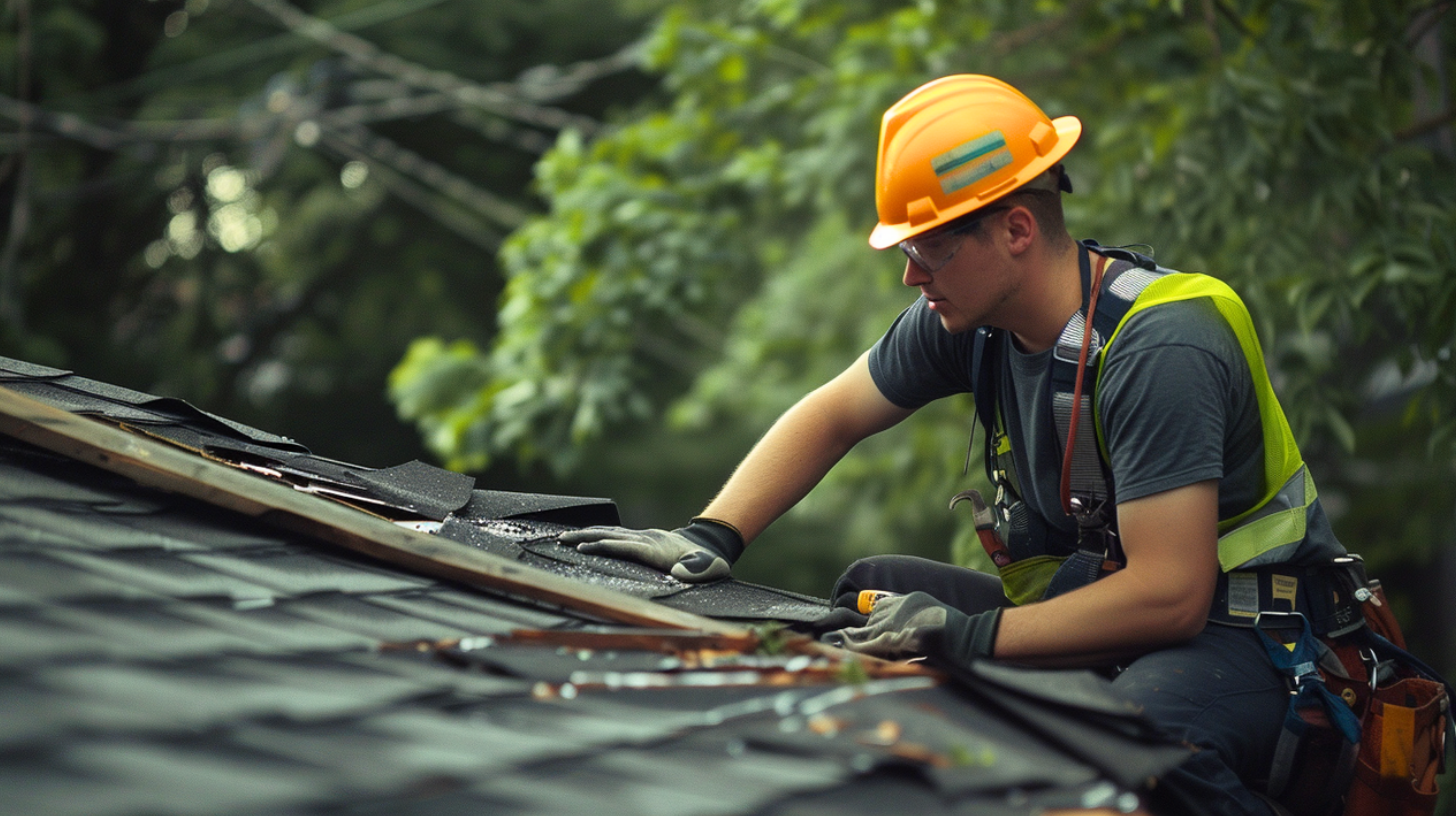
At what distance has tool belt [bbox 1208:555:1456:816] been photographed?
2.38 metres

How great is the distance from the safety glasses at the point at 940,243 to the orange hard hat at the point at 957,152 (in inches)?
1.2

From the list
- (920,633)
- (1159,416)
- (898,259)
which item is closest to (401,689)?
(920,633)

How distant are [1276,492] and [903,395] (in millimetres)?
920

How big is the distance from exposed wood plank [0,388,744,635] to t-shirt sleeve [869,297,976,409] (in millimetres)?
1117

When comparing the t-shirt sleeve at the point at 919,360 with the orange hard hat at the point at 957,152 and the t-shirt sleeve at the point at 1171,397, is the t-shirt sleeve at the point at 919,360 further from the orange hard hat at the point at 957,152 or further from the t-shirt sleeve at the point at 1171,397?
the t-shirt sleeve at the point at 1171,397

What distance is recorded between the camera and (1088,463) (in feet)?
8.09

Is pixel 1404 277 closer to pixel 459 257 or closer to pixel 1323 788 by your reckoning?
pixel 1323 788

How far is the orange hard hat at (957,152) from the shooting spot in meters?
2.56

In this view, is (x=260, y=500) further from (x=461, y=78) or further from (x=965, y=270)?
(x=461, y=78)

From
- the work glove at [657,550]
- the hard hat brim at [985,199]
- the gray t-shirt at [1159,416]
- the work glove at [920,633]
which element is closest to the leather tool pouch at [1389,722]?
the gray t-shirt at [1159,416]

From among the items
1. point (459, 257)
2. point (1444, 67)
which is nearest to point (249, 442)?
point (1444, 67)

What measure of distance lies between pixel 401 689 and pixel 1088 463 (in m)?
1.48

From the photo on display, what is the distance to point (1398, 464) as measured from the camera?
710 centimetres

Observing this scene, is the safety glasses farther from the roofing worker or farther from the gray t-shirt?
the gray t-shirt
